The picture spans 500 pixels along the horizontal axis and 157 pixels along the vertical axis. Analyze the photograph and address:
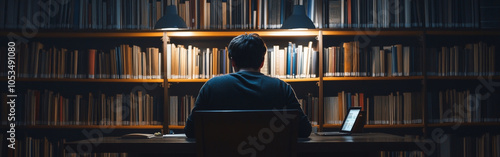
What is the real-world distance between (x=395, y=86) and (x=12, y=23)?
3125mm

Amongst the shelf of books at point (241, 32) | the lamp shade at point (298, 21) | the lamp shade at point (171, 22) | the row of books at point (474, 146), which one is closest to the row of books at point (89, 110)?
the shelf of books at point (241, 32)

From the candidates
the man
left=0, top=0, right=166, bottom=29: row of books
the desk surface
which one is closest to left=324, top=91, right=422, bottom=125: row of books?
left=0, top=0, right=166, bottom=29: row of books

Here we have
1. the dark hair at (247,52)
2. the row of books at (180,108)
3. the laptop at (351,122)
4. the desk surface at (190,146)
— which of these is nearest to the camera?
the desk surface at (190,146)

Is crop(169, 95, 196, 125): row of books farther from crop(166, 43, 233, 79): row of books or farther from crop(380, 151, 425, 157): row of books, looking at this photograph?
crop(380, 151, 425, 157): row of books

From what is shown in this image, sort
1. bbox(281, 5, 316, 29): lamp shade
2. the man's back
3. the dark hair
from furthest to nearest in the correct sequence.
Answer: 1. bbox(281, 5, 316, 29): lamp shade
2. the dark hair
3. the man's back

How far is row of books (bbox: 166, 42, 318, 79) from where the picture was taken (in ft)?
11.8

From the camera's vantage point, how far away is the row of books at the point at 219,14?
3.59 metres

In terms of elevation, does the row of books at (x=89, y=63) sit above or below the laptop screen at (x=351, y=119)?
above

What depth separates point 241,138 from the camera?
5.29 feet

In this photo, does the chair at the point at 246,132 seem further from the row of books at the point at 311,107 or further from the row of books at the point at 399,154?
the row of books at the point at 399,154

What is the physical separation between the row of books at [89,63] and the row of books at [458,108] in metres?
2.14

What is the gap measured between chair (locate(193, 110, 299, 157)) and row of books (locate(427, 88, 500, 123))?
7.81 feet

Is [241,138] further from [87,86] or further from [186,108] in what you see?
[87,86]

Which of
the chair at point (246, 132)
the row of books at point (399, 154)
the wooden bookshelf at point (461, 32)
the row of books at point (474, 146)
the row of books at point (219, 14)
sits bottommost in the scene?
the row of books at point (399, 154)
